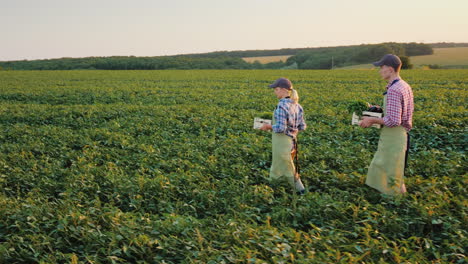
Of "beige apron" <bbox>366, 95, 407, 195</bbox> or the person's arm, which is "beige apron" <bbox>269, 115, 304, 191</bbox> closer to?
the person's arm

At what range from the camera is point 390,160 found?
18.5ft

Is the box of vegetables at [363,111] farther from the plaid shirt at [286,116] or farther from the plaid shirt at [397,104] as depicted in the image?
the plaid shirt at [286,116]

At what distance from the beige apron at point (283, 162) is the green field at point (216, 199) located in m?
0.21

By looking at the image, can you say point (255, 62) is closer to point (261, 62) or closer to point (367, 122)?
point (261, 62)

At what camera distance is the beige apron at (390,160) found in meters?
5.57

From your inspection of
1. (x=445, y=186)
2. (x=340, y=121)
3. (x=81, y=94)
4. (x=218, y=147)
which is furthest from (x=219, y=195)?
(x=81, y=94)

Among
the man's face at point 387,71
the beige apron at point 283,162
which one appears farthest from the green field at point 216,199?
the man's face at point 387,71

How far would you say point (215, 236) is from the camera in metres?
4.62

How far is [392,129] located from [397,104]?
448 millimetres

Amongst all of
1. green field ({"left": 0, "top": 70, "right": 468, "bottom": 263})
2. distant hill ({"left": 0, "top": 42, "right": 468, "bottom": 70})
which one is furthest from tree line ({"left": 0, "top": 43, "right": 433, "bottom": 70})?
green field ({"left": 0, "top": 70, "right": 468, "bottom": 263})

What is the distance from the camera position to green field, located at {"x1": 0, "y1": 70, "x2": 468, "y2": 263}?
430 centimetres

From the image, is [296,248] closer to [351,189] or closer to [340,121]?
[351,189]

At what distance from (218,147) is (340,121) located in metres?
5.11

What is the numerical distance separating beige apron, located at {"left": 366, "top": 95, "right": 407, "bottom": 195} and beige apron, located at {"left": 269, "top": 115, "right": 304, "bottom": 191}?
1217mm
